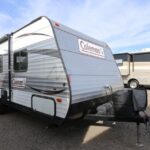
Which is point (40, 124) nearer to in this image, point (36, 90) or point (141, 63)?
point (36, 90)

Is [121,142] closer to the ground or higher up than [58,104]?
closer to the ground

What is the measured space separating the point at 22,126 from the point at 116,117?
2501 millimetres

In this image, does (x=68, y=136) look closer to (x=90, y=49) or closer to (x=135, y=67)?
(x=90, y=49)

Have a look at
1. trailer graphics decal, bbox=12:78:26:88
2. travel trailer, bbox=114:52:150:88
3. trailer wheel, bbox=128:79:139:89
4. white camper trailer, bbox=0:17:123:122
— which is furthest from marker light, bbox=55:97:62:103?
Answer: trailer wheel, bbox=128:79:139:89

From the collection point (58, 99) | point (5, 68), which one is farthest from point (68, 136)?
point (5, 68)

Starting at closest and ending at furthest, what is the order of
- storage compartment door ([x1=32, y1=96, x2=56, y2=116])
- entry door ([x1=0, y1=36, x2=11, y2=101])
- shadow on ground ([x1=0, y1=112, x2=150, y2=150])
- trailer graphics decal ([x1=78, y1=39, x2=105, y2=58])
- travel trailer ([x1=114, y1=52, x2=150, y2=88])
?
storage compartment door ([x1=32, y1=96, x2=56, y2=116])
shadow on ground ([x1=0, y1=112, x2=150, y2=150])
trailer graphics decal ([x1=78, y1=39, x2=105, y2=58])
entry door ([x1=0, y1=36, x2=11, y2=101])
travel trailer ([x1=114, y1=52, x2=150, y2=88])

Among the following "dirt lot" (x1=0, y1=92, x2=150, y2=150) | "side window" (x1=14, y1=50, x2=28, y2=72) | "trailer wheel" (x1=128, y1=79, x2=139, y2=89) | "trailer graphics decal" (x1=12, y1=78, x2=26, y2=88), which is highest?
"side window" (x1=14, y1=50, x2=28, y2=72)

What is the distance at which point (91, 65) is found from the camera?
4719 millimetres

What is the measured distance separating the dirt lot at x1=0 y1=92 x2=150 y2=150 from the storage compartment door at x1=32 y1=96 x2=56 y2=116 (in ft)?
2.22

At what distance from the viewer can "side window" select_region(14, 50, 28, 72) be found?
491cm

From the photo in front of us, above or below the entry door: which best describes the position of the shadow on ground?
below

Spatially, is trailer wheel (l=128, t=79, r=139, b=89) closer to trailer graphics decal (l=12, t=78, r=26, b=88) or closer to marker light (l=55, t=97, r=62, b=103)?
trailer graphics decal (l=12, t=78, r=26, b=88)

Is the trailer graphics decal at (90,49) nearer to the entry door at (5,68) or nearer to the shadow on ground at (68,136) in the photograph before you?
the shadow on ground at (68,136)

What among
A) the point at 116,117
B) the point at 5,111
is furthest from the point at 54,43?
the point at 5,111
